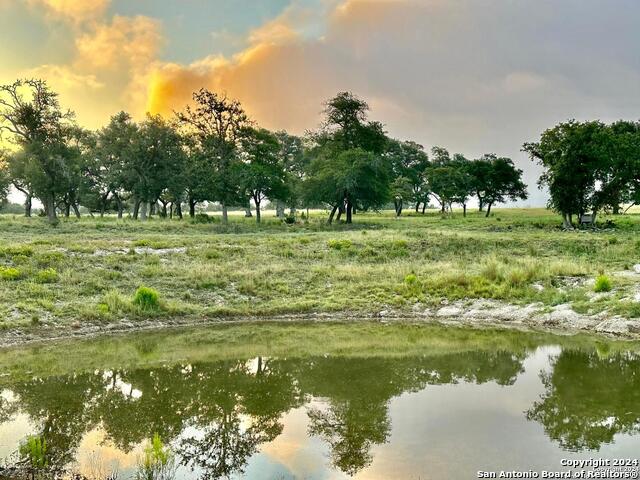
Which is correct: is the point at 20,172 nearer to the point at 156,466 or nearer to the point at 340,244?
the point at 340,244

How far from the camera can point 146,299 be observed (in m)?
23.5

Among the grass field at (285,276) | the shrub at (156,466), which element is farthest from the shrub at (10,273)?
the shrub at (156,466)

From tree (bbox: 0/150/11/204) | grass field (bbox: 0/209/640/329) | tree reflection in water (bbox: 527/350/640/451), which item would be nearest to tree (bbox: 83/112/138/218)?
tree (bbox: 0/150/11/204)

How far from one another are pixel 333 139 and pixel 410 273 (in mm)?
47875

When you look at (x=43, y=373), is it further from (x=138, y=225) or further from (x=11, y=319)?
(x=138, y=225)

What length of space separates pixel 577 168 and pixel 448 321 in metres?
41.2

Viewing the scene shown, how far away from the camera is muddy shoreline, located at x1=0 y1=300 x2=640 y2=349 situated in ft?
63.9

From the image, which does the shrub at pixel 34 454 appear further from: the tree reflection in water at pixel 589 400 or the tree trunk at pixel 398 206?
the tree trunk at pixel 398 206

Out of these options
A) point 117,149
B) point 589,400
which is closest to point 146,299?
point 589,400


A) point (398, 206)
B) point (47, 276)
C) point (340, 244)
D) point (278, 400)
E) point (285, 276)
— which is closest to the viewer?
point (278, 400)

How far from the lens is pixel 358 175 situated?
208ft

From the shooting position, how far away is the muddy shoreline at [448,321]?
63.9 feet

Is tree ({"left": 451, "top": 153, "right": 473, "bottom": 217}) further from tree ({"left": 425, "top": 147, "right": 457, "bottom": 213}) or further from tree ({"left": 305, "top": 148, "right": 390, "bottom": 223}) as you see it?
tree ({"left": 305, "top": 148, "right": 390, "bottom": 223})

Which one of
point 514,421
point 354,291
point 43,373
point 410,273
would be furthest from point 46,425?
point 410,273
